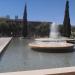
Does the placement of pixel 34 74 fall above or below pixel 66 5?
below

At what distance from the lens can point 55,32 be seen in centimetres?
2612

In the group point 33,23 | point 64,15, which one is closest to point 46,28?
point 33,23

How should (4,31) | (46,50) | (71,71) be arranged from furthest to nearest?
(4,31) < (46,50) < (71,71)

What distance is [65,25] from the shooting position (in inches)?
1120

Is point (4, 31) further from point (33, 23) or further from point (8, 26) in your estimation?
point (33, 23)

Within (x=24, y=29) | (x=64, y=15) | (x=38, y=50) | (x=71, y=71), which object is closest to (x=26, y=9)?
(x=24, y=29)

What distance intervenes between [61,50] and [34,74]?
266 inches

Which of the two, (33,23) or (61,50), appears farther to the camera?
(33,23)

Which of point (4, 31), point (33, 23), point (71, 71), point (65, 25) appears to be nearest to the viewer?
point (71, 71)

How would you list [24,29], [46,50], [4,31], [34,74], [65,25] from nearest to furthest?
1. [34,74]
2. [46,50]
3. [65,25]
4. [24,29]
5. [4,31]

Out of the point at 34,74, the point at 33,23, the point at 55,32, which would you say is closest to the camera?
the point at 34,74

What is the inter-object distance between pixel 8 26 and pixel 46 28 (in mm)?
7175

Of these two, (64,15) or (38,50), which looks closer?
(38,50)

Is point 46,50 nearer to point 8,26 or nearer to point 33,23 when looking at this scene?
point 8,26
